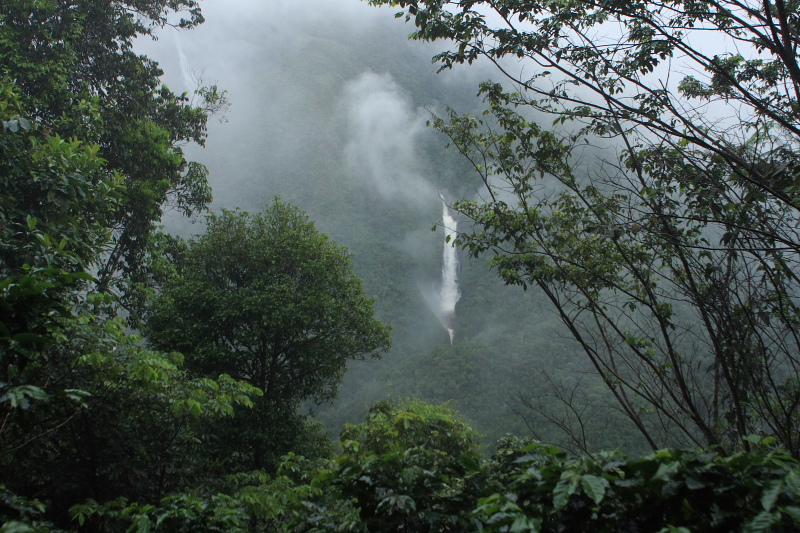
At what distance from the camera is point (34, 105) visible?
7.54 m

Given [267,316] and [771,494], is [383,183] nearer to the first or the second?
[267,316]

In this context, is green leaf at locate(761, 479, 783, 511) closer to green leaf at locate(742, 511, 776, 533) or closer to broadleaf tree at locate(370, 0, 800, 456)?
green leaf at locate(742, 511, 776, 533)

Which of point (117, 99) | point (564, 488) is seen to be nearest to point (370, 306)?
point (117, 99)

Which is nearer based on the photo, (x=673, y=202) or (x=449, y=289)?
(x=673, y=202)

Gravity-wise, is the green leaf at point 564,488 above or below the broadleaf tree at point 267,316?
below

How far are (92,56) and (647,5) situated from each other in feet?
34.9

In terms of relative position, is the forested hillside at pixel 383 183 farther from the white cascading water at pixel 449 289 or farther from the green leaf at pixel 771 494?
the green leaf at pixel 771 494

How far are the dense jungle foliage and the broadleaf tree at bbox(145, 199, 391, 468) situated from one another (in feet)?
0.16

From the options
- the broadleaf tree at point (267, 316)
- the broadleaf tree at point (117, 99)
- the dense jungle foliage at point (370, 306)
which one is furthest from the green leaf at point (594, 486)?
the broadleaf tree at point (117, 99)

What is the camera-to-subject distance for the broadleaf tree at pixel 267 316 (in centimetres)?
822

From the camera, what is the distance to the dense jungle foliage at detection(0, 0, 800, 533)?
1776mm

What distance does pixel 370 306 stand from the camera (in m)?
9.71

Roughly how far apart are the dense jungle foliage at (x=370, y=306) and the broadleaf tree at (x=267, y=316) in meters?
0.05

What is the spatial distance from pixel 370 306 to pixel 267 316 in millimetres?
2170
